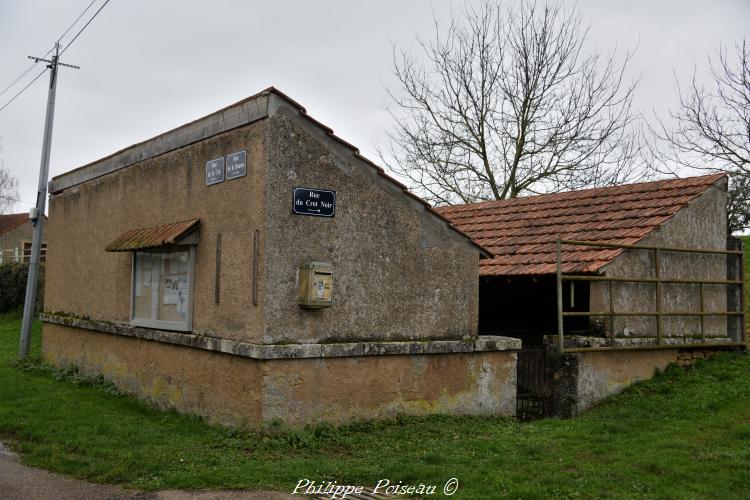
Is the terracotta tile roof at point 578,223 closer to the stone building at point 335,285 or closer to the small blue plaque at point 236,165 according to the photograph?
the stone building at point 335,285

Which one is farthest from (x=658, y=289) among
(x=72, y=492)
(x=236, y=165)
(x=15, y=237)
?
(x=15, y=237)

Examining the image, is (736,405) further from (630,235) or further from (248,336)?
(248,336)

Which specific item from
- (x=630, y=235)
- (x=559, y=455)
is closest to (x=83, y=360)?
(x=559, y=455)

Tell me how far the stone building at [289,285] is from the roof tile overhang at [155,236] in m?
0.03

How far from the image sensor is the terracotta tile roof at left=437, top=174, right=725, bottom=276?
37.5ft

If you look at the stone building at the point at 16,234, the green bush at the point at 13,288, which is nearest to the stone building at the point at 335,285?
the green bush at the point at 13,288

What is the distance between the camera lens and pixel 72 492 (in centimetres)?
652

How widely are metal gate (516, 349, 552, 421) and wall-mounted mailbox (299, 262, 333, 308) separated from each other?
13.0 ft

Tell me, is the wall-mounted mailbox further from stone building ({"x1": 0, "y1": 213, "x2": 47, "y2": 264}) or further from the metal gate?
stone building ({"x1": 0, "y1": 213, "x2": 47, "y2": 264})

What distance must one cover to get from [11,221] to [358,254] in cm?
4785

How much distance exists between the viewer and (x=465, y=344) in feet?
32.2

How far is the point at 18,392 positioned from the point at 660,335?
32.7 feet

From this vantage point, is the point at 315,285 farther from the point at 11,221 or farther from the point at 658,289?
the point at 11,221

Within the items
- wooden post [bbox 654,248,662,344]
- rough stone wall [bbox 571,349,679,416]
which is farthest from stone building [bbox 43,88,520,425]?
wooden post [bbox 654,248,662,344]
